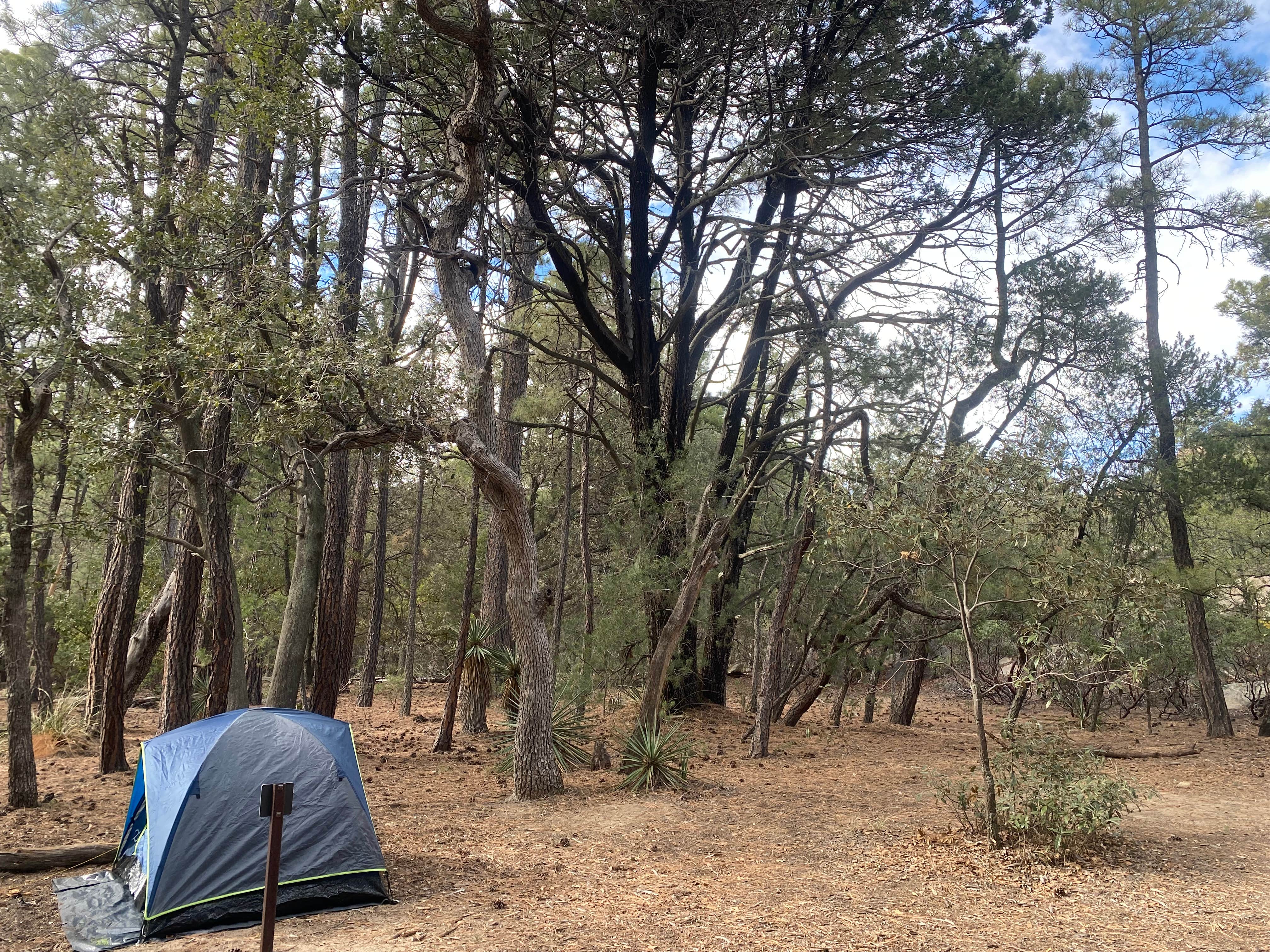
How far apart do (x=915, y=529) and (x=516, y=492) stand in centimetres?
393

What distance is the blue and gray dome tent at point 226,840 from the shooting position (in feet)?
17.7

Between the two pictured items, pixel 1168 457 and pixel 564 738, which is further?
pixel 1168 457

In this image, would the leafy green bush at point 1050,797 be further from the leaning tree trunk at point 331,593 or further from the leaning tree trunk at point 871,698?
the leaning tree trunk at point 331,593

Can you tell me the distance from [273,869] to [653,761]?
5582 millimetres

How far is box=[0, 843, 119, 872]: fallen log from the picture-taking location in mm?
6195

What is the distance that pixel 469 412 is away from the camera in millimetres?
8641

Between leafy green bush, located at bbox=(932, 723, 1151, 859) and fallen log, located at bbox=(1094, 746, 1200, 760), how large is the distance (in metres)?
6.09

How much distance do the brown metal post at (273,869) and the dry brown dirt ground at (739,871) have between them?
33.0 inches

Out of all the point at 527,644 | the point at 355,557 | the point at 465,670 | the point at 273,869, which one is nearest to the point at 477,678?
the point at 465,670

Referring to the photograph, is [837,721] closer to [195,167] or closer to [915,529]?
[915,529]

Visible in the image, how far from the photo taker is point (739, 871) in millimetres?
6520

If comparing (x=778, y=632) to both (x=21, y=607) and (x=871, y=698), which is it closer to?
(x=871, y=698)

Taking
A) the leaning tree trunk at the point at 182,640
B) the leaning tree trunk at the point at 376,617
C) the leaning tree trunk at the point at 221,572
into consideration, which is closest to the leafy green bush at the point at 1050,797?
the leaning tree trunk at the point at 221,572

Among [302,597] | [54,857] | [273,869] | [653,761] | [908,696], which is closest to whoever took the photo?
[273,869]
